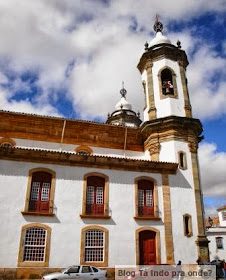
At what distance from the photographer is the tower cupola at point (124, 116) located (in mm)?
37719

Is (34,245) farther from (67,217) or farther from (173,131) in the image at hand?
(173,131)

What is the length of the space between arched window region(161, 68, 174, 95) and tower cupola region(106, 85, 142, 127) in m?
14.1

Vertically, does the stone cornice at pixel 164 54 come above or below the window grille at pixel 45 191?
above

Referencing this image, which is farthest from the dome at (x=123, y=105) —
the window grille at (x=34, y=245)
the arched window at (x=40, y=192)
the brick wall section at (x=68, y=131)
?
Result: the window grille at (x=34, y=245)

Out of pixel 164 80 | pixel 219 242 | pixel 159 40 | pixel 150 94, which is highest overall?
pixel 159 40

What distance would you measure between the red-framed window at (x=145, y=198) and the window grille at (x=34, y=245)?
5846 millimetres

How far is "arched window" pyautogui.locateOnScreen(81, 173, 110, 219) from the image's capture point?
54.0ft

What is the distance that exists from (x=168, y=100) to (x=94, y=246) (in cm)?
1200

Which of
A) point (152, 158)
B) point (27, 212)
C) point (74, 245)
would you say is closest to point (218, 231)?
point (152, 158)

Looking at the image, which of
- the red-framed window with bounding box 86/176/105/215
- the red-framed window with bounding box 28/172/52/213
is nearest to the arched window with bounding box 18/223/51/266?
the red-framed window with bounding box 28/172/52/213

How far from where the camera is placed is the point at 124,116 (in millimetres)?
38031

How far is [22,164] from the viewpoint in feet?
53.6

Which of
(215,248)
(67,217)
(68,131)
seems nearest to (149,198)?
(67,217)

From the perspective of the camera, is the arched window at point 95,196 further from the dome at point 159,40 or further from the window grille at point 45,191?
the dome at point 159,40
